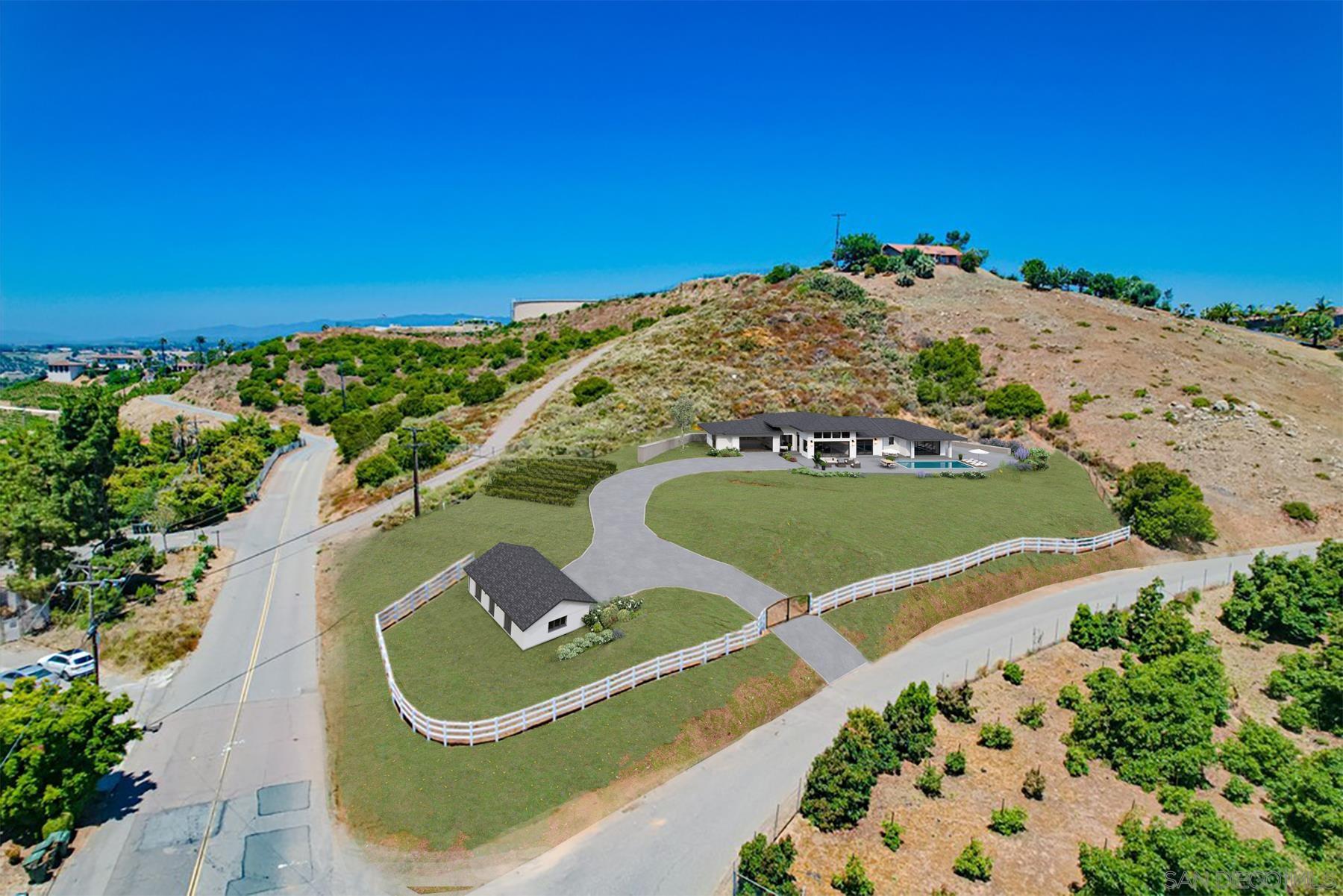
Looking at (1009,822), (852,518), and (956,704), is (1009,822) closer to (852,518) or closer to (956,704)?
(956,704)

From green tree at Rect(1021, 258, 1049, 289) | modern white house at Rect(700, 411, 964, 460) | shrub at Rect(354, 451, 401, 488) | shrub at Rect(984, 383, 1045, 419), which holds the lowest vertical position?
shrub at Rect(354, 451, 401, 488)

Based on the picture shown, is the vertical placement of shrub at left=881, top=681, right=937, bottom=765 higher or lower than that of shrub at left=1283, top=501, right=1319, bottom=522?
lower

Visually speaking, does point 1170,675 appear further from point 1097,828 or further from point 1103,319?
point 1103,319

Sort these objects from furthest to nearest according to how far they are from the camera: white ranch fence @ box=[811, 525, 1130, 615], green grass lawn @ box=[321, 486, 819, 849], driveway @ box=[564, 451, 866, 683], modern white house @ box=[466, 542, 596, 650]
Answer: white ranch fence @ box=[811, 525, 1130, 615] < driveway @ box=[564, 451, 866, 683] < modern white house @ box=[466, 542, 596, 650] < green grass lawn @ box=[321, 486, 819, 849]

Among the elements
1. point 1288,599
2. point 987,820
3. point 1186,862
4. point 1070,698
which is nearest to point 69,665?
point 987,820

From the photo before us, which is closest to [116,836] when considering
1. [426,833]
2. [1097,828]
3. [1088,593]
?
[426,833]

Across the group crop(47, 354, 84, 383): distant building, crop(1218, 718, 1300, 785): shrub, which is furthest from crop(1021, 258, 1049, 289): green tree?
crop(47, 354, 84, 383): distant building

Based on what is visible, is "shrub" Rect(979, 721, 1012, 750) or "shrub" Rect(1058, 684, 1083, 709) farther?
"shrub" Rect(1058, 684, 1083, 709)

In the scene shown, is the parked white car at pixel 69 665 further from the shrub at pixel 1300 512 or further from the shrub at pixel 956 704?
the shrub at pixel 1300 512

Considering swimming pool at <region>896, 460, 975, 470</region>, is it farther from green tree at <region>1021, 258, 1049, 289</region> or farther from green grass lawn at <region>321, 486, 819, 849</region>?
green tree at <region>1021, 258, 1049, 289</region>
